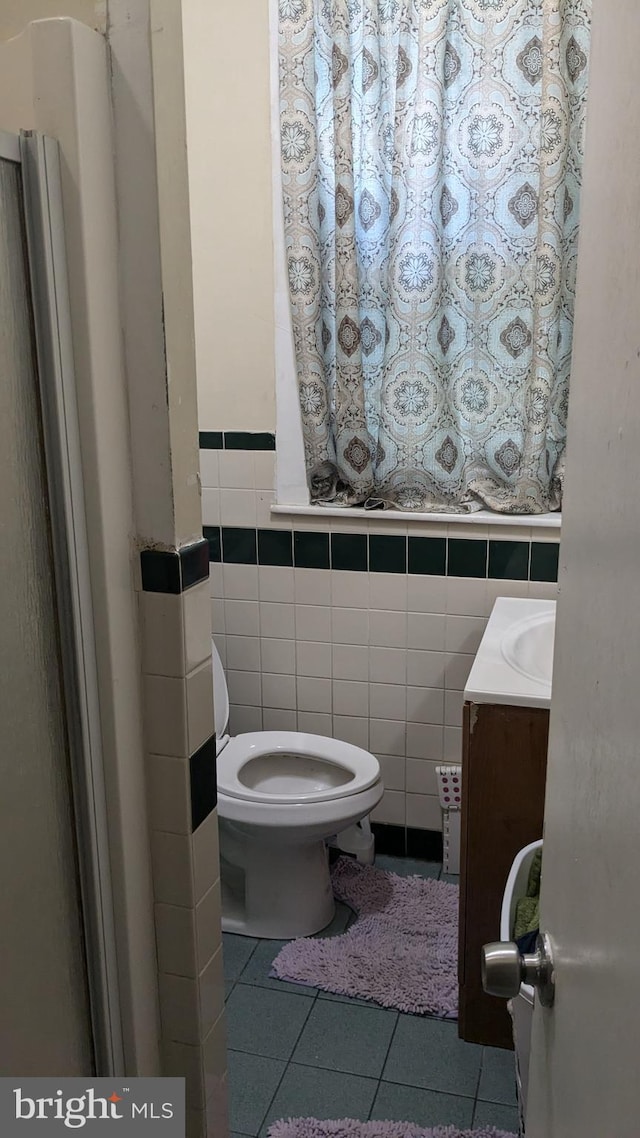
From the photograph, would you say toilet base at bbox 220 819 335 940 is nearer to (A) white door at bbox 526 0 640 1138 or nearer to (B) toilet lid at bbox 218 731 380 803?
(B) toilet lid at bbox 218 731 380 803

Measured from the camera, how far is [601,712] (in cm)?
58

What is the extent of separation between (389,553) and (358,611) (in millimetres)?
190

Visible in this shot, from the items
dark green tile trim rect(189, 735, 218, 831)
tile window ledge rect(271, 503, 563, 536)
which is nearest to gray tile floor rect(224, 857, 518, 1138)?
dark green tile trim rect(189, 735, 218, 831)

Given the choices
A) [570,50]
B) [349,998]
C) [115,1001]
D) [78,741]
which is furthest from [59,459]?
[570,50]

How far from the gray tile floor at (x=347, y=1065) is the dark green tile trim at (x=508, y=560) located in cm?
108

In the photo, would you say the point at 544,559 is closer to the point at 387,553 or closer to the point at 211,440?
the point at 387,553

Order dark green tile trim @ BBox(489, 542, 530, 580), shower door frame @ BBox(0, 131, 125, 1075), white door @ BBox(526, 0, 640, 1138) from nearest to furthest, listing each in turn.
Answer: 1. white door @ BBox(526, 0, 640, 1138)
2. shower door frame @ BBox(0, 131, 125, 1075)
3. dark green tile trim @ BBox(489, 542, 530, 580)

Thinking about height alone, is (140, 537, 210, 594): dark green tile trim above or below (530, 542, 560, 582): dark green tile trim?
above

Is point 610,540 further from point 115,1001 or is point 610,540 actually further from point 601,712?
point 115,1001

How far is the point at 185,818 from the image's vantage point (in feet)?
3.85

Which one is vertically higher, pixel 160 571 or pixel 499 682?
pixel 160 571

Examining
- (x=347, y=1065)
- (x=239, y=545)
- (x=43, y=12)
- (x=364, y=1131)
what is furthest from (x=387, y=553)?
(x=43, y=12)

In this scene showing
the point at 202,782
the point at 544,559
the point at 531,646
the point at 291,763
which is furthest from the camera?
the point at 291,763

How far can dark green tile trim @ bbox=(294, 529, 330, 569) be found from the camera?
246cm
